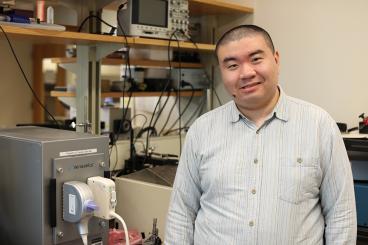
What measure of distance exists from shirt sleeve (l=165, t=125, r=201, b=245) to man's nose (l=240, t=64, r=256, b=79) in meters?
0.26

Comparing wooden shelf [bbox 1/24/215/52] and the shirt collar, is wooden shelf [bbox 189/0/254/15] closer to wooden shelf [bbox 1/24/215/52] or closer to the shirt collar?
wooden shelf [bbox 1/24/215/52]

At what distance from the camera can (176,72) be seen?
9.40 ft

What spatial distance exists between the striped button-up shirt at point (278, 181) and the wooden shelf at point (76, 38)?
78 cm

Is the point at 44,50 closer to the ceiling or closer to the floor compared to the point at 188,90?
closer to the ceiling

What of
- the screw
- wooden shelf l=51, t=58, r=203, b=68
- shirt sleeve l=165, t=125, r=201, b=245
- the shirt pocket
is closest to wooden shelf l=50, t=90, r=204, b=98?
wooden shelf l=51, t=58, r=203, b=68

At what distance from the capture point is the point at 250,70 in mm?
1253

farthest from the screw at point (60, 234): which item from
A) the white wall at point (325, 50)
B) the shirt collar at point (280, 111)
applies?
the white wall at point (325, 50)

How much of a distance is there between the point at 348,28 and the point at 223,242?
157 centimetres

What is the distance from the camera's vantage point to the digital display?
84.5 inches

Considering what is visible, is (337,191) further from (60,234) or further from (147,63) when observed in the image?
(147,63)

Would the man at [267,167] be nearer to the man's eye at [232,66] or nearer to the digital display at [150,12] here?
the man's eye at [232,66]

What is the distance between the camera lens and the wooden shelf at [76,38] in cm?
164

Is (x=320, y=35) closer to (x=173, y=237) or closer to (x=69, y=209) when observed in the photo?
(x=173, y=237)

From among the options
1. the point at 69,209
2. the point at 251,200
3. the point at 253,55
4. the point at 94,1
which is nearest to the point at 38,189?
the point at 69,209
